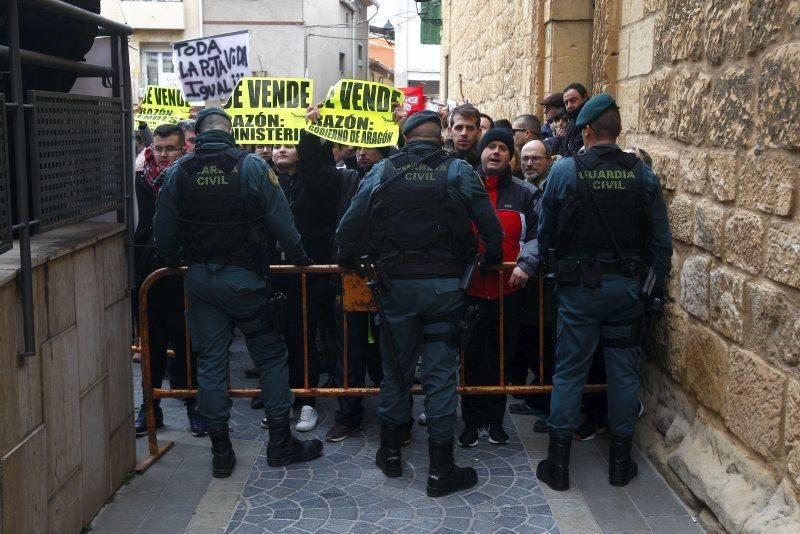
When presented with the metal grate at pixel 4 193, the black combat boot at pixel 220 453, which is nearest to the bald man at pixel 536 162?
A: the black combat boot at pixel 220 453

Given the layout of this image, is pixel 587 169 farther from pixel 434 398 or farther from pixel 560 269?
pixel 434 398

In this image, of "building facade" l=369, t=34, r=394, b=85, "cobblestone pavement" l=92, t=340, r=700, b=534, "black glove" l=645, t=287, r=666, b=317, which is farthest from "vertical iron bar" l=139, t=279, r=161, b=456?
"building facade" l=369, t=34, r=394, b=85

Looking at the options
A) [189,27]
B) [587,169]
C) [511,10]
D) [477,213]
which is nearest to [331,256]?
[477,213]

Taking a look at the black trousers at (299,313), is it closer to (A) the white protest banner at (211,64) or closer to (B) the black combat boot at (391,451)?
(B) the black combat boot at (391,451)

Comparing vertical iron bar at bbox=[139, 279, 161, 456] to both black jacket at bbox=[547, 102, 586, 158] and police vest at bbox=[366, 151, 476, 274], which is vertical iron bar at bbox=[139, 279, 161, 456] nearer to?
police vest at bbox=[366, 151, 476, 274]

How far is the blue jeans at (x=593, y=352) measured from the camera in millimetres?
4770

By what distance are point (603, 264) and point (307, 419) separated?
229 cm

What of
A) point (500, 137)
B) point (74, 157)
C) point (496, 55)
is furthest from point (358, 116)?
point (496, 55)

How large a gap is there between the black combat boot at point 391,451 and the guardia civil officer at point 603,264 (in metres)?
0.82

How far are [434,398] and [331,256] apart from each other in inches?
62.3

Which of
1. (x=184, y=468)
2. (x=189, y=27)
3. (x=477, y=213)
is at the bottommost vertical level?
→ (x=184, y=468)

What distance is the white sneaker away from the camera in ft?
19.3

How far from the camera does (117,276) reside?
473 centimetres

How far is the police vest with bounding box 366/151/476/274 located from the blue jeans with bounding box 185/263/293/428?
32.2 inches
